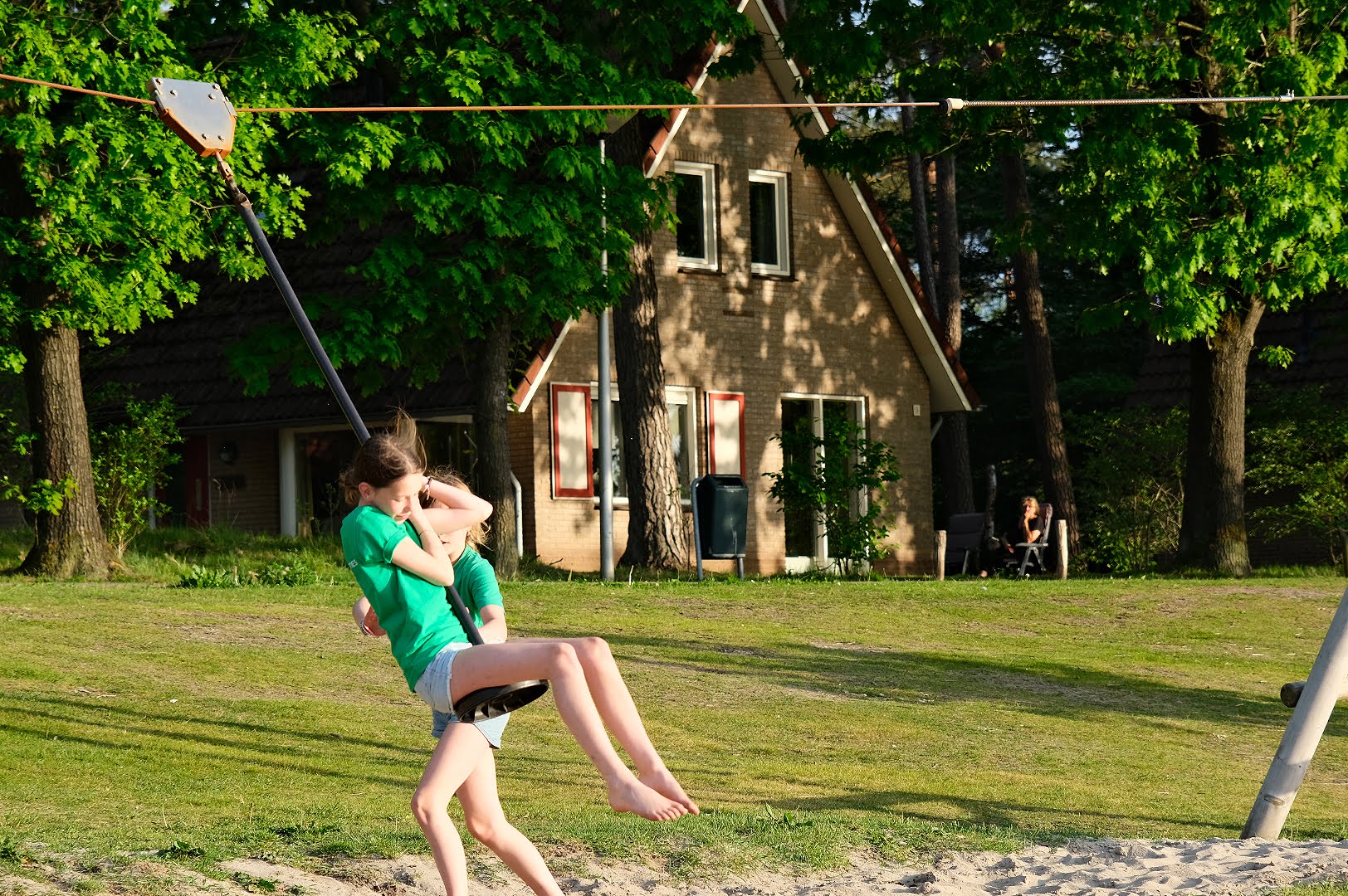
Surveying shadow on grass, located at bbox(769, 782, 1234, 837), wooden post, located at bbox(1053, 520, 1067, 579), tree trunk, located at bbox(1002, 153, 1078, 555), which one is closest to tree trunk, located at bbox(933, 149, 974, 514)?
tree trunk, located at bbox(1002, 153, 1078, 555)

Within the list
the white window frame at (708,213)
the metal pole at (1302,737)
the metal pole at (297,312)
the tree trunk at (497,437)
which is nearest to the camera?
the metal pole at (297,312)

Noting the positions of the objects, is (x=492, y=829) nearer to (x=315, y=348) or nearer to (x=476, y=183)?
(x=315, y=348)

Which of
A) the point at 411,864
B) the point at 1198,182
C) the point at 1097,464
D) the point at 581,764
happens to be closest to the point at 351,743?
the point at 581,764

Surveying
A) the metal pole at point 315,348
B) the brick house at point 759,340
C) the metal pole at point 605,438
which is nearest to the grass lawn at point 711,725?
the metal pole at point 605,438

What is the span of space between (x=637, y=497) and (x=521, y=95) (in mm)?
6326

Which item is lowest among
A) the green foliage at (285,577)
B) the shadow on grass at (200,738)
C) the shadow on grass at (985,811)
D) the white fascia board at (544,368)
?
the shadow on grass at (985,811)

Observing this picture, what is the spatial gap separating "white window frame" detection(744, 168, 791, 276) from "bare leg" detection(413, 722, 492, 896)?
22962mm

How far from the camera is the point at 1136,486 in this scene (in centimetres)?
3095

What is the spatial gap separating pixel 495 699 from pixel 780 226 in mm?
23707

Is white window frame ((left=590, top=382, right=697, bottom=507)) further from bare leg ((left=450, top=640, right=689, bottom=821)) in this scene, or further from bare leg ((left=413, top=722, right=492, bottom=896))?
bare leg ((left=450, top=640, right=689, bottom=821))

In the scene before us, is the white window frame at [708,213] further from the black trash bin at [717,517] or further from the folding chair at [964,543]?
the folding chair at [964,543]

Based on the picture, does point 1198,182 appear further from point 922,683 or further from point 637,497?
point 922,683

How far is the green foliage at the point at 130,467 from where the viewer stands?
22719 mm

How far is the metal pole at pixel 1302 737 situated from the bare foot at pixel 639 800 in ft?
16.5
